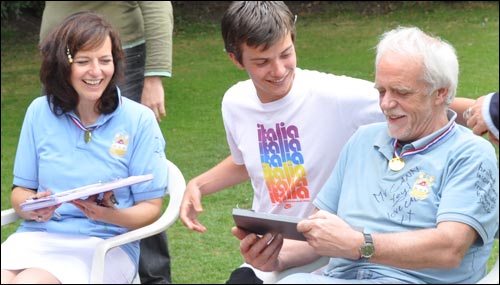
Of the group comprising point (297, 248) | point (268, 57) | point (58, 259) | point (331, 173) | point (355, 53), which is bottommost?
point (355, 53)

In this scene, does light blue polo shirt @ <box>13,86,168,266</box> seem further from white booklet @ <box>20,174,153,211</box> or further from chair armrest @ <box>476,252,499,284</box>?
chair armrest @ <box>476,252,499,284</box>

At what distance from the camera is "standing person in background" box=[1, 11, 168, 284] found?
3.75 m

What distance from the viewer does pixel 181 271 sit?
538 cm

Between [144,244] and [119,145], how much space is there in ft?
3.59

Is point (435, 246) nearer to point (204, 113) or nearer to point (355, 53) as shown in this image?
point (204, 113)

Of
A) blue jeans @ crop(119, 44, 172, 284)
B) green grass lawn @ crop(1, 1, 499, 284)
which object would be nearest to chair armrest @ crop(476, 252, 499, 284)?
blue jeans @ crop(119, 44, 172, 284)

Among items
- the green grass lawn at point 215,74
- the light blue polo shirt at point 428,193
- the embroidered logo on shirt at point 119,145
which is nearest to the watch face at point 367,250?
the light blue polo shirt at point 428,193

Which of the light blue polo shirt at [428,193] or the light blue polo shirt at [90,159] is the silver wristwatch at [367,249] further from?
the light blue polo shirt at [90,159]

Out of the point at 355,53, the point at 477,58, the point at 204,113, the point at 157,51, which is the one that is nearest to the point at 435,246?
the point at 157,51

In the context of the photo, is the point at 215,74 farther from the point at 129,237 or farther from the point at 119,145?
the point at 129,237

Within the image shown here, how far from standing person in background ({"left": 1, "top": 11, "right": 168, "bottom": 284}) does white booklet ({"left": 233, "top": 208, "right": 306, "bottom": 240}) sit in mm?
774

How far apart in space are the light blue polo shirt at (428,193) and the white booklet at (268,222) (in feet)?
0.85

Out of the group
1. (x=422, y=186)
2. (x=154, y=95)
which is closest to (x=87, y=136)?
(x=154, y=95)

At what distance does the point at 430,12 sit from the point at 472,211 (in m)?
13.6
